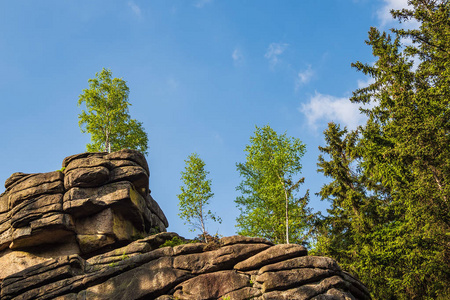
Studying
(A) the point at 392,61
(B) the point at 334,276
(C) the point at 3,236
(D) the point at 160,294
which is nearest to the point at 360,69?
(A) the point at 392,61

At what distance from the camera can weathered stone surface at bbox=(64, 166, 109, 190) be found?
2041 cm

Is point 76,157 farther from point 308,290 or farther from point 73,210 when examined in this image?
point 308,290

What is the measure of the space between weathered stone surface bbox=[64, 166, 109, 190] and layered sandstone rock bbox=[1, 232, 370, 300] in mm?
5165

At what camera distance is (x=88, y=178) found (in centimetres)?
2048

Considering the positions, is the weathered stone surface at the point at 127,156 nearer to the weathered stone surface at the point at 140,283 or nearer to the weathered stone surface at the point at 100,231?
→ the weathered stone surface at the point at 100,231

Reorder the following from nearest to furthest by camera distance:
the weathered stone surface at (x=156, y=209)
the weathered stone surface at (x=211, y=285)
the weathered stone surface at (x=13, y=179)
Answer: the weathered stone surface at (x=211, y=285), the weathered stone surface at (x=13, y=179), the weathered stone surface at (x=156, y=209)

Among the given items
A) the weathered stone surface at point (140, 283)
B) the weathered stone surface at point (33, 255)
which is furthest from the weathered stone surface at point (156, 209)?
the weathered stone surface at point (140, 283)

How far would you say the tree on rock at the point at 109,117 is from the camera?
30.8m

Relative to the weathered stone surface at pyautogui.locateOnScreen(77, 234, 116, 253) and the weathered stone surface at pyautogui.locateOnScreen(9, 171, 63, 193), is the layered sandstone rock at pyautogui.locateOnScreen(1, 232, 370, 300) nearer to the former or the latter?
the weathered stone surface at pyautogui.locateOnScreen(77, 234, 116, 253)

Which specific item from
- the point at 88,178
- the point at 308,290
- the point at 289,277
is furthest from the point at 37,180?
the point at 308,290

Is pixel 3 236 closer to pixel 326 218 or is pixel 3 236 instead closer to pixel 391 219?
pixel 326 218

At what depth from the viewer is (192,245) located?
16.5 metres

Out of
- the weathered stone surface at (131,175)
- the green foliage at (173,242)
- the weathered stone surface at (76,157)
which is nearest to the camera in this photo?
the green foliage at (173,242)

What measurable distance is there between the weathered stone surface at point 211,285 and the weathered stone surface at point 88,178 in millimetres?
8885
